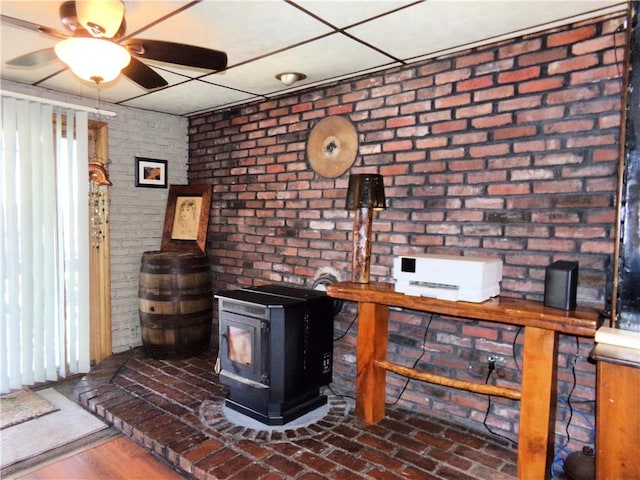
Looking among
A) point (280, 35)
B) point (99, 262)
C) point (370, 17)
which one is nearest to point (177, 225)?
point (99, 262)

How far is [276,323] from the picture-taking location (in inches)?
94.2

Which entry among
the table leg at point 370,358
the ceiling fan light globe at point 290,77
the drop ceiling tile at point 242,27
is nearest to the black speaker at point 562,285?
the table leg at point 370,358

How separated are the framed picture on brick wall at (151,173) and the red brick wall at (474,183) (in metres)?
1.14

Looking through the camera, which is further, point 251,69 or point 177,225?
point 177,225

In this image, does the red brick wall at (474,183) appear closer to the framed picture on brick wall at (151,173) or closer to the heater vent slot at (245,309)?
the heater vent slot at (245,309)

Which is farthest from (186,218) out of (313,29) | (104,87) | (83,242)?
(313,29)

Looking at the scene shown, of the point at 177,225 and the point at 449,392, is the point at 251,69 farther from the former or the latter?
the point at 449,392

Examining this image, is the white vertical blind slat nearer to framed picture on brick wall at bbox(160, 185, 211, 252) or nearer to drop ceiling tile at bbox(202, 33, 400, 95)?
framed picture on brick wall at bbox(160, 185, 211, 252)

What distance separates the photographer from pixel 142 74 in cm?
206

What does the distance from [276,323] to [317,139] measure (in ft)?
4.58

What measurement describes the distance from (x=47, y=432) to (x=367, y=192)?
234 cm

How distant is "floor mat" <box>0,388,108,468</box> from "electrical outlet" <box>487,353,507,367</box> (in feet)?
7.55

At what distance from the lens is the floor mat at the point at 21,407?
2.58m

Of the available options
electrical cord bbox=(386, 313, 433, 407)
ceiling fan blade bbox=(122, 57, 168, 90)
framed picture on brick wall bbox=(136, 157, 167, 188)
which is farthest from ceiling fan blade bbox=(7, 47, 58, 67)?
electrical cord bbox=(386, 313, 433, 407)
